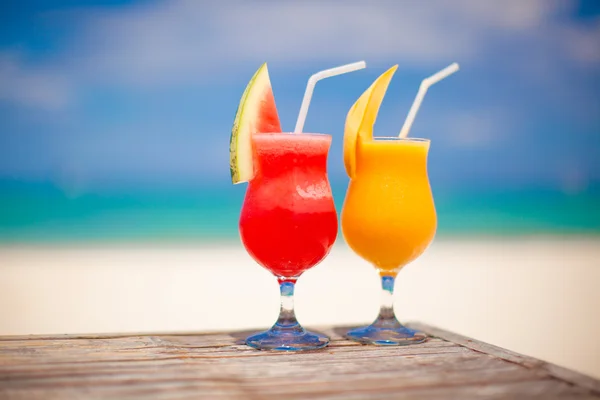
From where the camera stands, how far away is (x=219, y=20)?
576 centimetres

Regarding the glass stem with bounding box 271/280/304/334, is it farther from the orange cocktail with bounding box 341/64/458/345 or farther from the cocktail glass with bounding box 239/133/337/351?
the orange cocktail with bounding box 341/64/458/345

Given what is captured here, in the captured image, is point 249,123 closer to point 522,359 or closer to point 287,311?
point 287,311

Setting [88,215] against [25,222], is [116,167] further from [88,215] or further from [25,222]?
[25,222]

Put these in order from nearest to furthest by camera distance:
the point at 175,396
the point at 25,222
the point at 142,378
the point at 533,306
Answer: the point at 175,396
the point at 142,378
the point at 533,306
the point at 25,222

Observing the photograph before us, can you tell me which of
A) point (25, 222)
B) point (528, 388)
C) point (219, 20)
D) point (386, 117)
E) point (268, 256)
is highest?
point (219, 20)

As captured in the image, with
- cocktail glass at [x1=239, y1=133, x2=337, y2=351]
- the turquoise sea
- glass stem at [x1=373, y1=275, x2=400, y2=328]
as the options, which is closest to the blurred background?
the turquoise sea

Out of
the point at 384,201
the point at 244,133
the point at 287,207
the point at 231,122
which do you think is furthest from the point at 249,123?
the point at 231,122

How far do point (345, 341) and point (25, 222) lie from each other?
4611 mm

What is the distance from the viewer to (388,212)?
1.67 metres

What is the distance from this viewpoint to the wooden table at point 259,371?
3.80 feet

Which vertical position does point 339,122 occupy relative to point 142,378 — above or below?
above

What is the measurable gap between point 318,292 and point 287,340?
3.21 meters

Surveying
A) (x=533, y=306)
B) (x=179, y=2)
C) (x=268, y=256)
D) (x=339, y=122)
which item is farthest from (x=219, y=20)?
(x=268, y=256)

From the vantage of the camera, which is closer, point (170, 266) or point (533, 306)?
point (533, 306)
